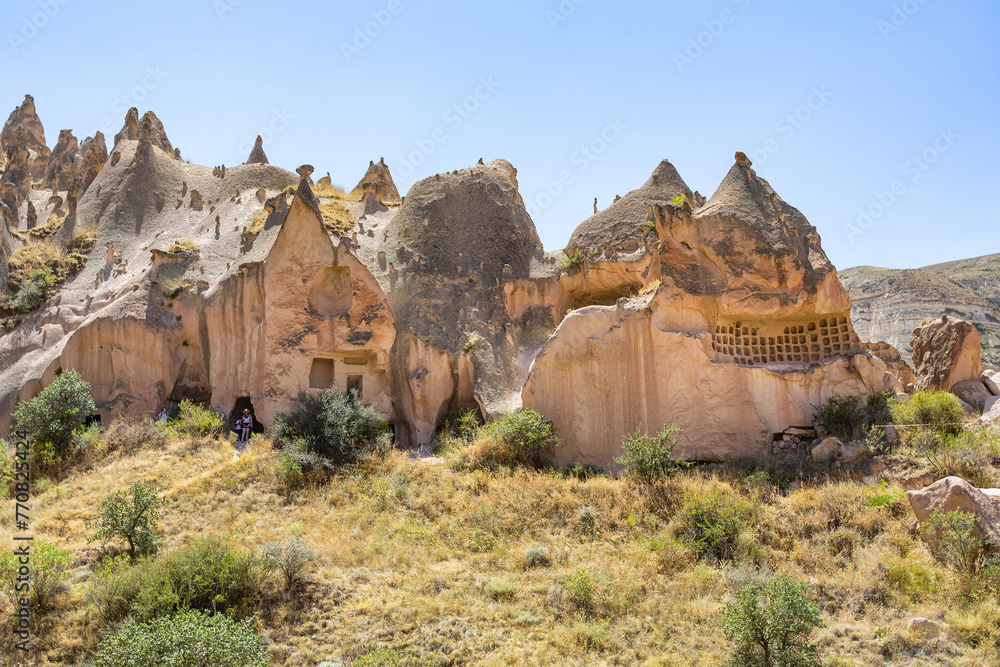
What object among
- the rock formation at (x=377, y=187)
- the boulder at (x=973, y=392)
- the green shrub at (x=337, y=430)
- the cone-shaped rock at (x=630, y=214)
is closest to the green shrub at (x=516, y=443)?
the green shrub at (x=337, y=430)

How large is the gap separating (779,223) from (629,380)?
16.2 ft

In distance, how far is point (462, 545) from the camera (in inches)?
468

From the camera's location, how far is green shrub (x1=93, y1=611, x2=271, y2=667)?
7.84 meters

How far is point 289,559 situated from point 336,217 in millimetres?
15799

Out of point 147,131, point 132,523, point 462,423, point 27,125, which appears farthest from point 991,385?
point 27,125

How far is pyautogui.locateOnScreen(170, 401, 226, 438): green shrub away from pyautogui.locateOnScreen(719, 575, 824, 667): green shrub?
1277 cm

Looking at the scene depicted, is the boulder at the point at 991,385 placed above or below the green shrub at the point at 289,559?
above

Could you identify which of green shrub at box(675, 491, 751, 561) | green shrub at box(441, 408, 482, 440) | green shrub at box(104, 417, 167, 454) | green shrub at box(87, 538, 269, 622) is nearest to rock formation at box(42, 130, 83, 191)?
green shrub at box(104, 417, 167, 454)

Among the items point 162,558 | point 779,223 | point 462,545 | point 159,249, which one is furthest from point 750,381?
point 159,249

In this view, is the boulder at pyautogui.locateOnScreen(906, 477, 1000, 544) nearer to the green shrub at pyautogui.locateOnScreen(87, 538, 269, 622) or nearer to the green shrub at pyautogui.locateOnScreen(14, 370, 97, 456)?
the green shrub at pyautogui.locateOnScreen(87, 538, 269, 622)

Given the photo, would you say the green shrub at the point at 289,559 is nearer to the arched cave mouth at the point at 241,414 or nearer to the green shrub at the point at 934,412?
the arched cave mouth at the point at 241,414

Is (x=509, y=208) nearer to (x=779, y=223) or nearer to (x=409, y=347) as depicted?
(x=409, y=347)

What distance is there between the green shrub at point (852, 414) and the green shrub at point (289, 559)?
10.7m

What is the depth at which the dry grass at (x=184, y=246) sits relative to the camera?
20.8 m
